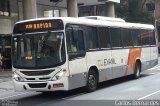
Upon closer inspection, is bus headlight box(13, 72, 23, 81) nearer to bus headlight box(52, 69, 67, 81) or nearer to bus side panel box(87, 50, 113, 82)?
bus headlight box(52, 69, 67, 81)

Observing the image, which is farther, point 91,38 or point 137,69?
point 137,69

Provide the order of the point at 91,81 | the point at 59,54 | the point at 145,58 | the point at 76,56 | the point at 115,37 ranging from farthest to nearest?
the point at 145,58
the point at 115,37
the point at 91,81
the point at 76,56
the point at 59,54

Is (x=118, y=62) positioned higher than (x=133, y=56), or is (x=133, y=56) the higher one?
(x=133, y=56)

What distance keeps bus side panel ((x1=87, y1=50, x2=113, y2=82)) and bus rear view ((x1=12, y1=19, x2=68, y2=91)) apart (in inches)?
82.1

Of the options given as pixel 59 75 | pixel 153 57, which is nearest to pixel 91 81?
pixel 59 75

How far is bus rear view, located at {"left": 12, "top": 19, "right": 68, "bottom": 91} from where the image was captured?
1491 cm

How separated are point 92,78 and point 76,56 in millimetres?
1580

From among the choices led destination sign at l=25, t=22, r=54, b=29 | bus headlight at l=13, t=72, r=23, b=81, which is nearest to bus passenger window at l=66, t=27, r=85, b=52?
led destination sign at l=25, t=22, r=54, b=29

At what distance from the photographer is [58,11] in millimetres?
44938

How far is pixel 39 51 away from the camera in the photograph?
49.8 ft

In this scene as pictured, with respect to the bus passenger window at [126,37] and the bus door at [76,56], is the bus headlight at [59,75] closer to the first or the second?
the bus door at [76,56]

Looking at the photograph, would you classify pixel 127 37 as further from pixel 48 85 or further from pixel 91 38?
pixel 48 85

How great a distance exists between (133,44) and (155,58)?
13.4ft

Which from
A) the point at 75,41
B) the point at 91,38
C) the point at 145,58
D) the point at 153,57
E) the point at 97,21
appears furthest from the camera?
the point at 153,57
